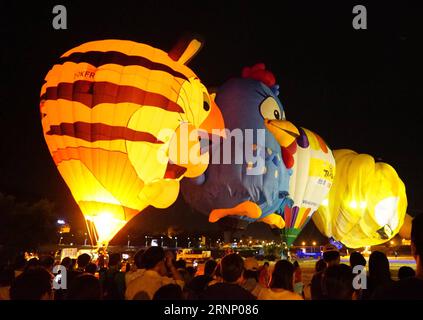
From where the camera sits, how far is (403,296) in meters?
1.63

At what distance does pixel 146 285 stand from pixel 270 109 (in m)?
10.1

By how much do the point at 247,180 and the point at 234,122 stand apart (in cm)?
177

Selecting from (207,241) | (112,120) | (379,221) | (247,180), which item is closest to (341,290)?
(112,120)

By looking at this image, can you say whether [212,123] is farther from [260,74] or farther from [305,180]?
[305,180]

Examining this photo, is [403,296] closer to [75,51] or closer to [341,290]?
[341,290]

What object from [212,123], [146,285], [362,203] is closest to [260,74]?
[212,123]

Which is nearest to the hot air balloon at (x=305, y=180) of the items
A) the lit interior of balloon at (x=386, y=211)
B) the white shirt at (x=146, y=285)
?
A: the lit interior of balloon at (x=386, y=211)

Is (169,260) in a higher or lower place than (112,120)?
lower

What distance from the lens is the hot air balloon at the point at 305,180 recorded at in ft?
43.6

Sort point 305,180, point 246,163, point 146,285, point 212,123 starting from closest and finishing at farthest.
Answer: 1. point 146,285
2. point 212,123
3. point 246,163
4. point 305,180

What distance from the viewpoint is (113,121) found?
771cm

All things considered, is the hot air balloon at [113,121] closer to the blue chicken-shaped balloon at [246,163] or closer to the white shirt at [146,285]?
the blue chicken-shaped balloon at [246,163]

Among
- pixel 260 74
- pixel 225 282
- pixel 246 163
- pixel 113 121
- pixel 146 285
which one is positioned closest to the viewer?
pixel 225 282
